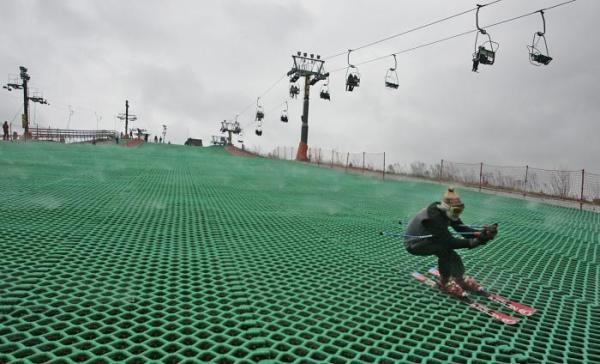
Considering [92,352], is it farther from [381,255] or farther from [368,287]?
[381,255]

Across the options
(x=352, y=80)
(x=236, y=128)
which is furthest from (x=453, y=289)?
(x=236, y=128)

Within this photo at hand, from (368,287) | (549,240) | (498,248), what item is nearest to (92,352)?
(368,287)

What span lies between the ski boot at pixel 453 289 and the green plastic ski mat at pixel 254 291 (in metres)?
0.11

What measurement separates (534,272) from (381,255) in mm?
1885

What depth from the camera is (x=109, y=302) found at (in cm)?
334

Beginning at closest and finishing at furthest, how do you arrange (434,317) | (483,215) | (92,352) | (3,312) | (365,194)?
(92,352), (3,312), (434,317), (483,215), (365,194)

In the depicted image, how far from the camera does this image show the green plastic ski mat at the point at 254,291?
112 inches

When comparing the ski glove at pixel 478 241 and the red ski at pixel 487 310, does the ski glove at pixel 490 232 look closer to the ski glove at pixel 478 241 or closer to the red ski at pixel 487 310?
the ski glove at pixel 478 241

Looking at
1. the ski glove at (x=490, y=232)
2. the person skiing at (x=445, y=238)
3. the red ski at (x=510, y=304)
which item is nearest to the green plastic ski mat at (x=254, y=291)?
the red ski at (x=510, y=304)

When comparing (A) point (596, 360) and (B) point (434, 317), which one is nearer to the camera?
(A) point (596, 360)

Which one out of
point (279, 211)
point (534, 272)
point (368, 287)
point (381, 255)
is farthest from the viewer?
point (279, 211)

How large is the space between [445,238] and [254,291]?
182 cm

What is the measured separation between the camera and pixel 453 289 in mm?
4070

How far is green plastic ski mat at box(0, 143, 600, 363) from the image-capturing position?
2.85 metres
